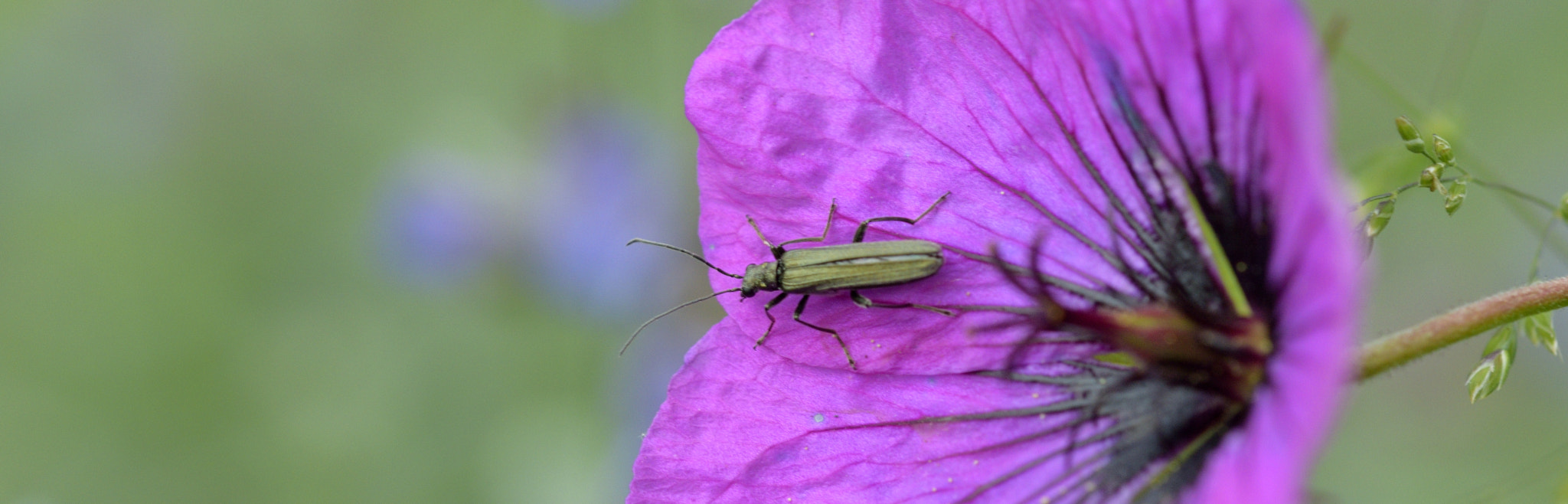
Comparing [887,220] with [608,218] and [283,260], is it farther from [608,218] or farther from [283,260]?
[283,260]

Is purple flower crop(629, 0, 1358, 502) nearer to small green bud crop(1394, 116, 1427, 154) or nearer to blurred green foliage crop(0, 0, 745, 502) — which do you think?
small green bud crop(1394, 116, 1427, 154)

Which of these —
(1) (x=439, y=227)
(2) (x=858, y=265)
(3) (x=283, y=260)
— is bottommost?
(3) (x=283, y=260)

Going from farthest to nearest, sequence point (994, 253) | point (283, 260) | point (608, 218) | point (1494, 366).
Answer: point (283, 260)
point (608, 218)
point (1494, 366)
point (994, 253)

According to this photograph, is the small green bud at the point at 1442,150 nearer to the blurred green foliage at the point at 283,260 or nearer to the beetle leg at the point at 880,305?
the beetle leg at the point at 880,305

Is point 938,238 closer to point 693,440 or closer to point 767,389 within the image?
point 767,389

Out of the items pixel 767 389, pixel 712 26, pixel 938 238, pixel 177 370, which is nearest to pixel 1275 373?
pixel 938 238

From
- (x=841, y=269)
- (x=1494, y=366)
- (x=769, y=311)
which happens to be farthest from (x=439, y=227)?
(x=1494, y=366)

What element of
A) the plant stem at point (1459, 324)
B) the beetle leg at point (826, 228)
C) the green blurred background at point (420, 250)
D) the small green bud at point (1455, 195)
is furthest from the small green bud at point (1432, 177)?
the green blurred background at point (420, 250)
